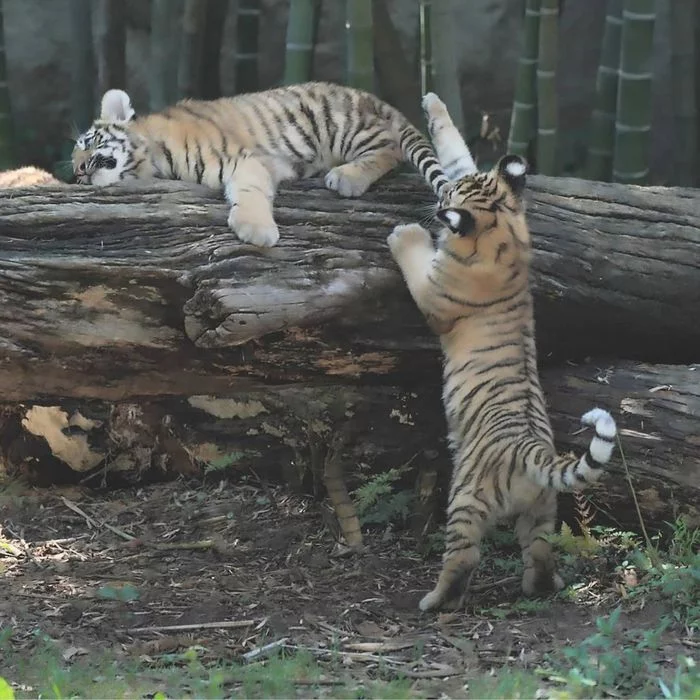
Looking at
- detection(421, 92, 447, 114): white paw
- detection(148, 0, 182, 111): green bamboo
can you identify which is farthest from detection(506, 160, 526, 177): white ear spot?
detection(148, 0, 182, 111): green bamboo

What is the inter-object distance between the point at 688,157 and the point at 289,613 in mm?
4760

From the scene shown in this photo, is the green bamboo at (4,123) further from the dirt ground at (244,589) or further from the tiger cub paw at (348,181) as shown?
the tiger cub paw at (348,181)

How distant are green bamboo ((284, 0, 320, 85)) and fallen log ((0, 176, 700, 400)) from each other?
74.7 inches

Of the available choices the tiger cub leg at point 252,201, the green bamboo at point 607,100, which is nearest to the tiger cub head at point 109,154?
the tiger cub leg at point 252,201

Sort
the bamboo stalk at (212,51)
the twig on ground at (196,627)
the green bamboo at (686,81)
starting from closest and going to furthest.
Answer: the twig on ground at (196,627) → the green bamboo at (686,81) → the bamboo stalk at (212,51)

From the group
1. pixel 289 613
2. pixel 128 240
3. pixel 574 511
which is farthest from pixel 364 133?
pixel 289 613

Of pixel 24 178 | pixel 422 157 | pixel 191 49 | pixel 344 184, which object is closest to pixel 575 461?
pixel 344 184

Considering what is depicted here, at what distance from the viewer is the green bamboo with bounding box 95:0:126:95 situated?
695 centimetres

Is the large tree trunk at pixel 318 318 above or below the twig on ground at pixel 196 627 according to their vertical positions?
above

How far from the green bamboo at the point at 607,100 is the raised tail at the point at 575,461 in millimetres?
3579

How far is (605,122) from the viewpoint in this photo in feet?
21.4

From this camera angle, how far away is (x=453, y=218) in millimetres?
3785

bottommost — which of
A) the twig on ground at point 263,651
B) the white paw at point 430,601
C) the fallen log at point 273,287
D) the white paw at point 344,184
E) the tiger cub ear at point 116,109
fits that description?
the white paw at point 430,601

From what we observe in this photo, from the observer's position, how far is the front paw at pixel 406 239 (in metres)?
3.98
